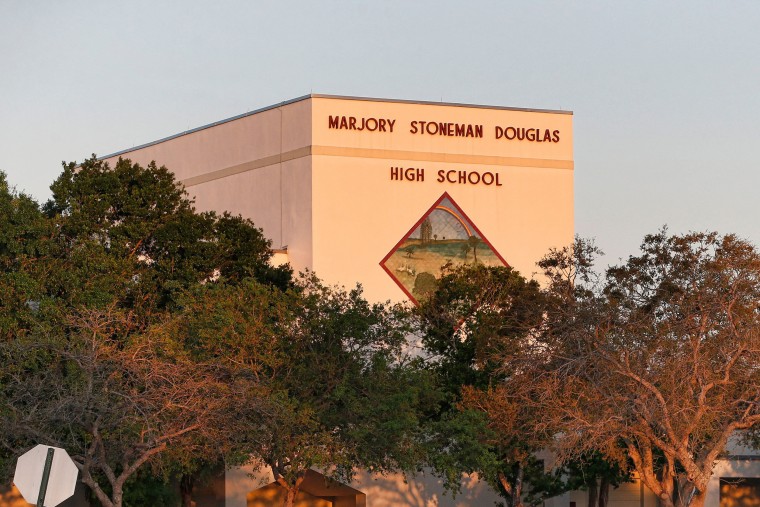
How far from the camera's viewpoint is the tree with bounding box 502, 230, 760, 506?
30.9 metres

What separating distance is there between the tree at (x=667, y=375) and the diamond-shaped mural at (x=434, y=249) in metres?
18.9

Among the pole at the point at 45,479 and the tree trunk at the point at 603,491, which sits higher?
the pole at the point at 45,479

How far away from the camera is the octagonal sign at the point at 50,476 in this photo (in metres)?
15.8

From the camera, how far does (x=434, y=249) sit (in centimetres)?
5606

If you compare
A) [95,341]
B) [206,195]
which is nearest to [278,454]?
[95,341]

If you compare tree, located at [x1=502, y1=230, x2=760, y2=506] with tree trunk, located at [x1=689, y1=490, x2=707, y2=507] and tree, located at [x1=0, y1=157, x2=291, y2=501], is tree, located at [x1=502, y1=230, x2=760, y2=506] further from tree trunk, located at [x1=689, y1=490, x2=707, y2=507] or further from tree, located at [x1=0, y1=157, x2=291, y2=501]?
tree, located at [x1=0, y1=157, x2=291, y2=501]

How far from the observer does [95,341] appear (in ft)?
107

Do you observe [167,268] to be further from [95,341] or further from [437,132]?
[437,132]

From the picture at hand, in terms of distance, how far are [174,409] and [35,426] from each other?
134 inches

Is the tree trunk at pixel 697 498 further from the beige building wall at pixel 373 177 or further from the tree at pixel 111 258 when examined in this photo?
the beige building wall at pixel 373 177

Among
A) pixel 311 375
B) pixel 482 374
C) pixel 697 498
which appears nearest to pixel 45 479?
pixel 697 498

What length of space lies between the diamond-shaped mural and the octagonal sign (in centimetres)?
3906

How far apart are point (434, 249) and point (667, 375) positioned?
82.1 ft

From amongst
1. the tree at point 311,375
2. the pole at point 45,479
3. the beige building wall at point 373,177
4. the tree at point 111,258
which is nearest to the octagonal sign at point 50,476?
the pole at point 45,479
